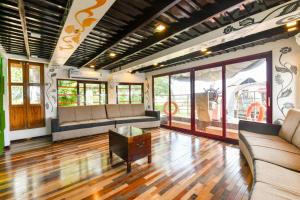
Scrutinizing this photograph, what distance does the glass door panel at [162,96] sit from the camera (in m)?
6.15

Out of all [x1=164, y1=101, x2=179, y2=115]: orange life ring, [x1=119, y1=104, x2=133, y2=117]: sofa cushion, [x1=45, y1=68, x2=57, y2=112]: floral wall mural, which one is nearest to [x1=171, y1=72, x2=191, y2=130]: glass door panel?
[x1=164, y1=101, x2=179, y2=115]: orange life ring

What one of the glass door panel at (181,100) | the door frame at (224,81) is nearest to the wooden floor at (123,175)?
the door frame at (224,81)

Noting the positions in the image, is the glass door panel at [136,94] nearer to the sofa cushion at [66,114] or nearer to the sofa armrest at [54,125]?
the sofa cushion at [66,114]

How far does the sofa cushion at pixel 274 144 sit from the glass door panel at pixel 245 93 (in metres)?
1.24

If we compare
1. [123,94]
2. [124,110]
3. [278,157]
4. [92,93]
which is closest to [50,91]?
[92,93]

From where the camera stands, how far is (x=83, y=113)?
5285 mm

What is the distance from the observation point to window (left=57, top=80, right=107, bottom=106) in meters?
5.44

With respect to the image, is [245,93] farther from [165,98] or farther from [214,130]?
[165,98]

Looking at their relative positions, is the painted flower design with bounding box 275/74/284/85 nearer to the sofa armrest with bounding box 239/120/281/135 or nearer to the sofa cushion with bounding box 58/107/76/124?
the sofa armrest with bounding box 239/120/281/135

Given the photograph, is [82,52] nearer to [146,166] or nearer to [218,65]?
[146,166]

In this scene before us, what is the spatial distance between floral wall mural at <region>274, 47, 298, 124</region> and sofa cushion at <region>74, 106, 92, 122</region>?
542cm

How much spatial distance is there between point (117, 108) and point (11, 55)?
352cm

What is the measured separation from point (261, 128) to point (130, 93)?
5.03m

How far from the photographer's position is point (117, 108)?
6.01 m
